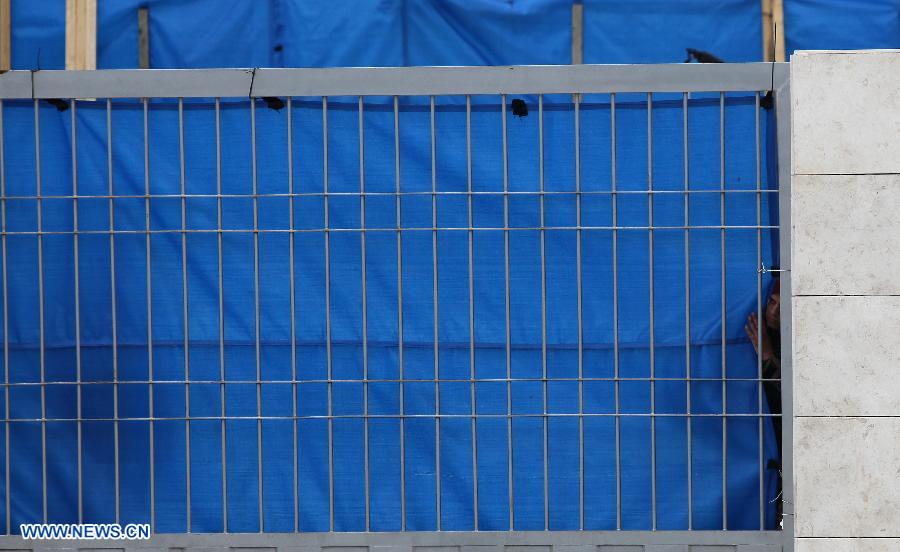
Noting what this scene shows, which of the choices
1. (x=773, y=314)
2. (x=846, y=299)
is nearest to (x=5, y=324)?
(x=773, y=314)

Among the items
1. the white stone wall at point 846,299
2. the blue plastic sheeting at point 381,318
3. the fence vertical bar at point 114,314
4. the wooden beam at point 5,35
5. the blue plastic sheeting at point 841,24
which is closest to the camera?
the white stone wall at point 846,299

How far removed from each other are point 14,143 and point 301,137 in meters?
1.15

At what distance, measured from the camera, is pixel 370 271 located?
418cm

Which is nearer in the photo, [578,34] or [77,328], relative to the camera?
[77,328]

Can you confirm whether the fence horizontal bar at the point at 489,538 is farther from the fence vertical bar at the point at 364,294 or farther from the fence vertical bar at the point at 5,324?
the fence vertical bar at the point at 5,324

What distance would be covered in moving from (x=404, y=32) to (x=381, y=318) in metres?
1.50

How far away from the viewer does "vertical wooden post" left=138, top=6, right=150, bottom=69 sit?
4.96m

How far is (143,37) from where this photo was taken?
496 cm

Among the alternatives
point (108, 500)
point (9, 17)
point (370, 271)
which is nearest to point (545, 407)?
point (370, 271)

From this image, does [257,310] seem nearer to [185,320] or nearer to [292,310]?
[292,310]

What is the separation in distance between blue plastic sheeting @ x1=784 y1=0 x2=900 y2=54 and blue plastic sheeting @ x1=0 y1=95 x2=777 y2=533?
925mm

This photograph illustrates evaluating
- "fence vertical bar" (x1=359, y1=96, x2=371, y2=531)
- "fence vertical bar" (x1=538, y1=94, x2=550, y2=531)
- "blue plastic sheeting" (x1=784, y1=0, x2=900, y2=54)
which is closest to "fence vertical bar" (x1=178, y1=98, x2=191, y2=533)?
"fence vertical bar" (x1=359, y1=96, x2=371, y2=531)

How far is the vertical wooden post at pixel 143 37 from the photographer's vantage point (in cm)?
496

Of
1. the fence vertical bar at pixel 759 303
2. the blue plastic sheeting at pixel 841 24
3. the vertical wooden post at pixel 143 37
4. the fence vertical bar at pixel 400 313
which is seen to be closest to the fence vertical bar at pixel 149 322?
the fence vertical bar at pixel 400 313
